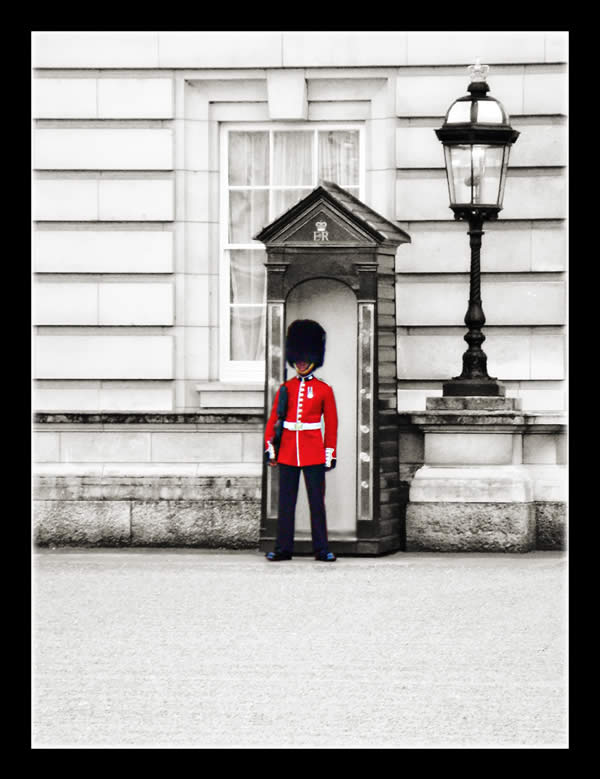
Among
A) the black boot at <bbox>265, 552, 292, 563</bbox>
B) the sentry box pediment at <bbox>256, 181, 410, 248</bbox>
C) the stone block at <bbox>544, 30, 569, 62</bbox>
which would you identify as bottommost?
the black boot at <bbox>265, 552, 292, 563</bbox>

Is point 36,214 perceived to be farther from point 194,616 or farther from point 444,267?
point 194,616

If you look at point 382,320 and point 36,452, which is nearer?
point 382,320

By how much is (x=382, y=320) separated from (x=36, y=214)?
2.88 metres

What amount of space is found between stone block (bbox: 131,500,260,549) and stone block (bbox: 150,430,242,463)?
37 centimetres

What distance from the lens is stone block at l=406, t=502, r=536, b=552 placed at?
13.3m

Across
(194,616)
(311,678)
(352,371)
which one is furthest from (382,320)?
(311,678)

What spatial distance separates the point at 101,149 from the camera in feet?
47.5

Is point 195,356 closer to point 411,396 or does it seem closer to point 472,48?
point 411,396

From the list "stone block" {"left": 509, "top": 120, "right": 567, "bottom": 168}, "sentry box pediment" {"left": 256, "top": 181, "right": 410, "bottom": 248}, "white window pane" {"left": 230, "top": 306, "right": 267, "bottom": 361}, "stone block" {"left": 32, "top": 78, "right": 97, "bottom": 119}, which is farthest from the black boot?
"stone block" {"left": 32, "top": 78, "right": 97, "bottom": 119}

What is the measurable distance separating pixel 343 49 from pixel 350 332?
2.28m

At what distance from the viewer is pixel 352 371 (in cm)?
1345

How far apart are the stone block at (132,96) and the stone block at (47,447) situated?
2353mm

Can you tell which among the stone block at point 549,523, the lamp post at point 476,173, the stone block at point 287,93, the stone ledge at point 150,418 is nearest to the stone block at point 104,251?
the stone ledge at point 150,418

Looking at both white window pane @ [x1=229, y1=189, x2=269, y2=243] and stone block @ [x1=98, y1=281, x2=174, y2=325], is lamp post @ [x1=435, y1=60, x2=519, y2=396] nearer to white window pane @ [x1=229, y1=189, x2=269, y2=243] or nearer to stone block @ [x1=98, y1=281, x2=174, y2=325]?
white window pane @ [x1=229, y1=189, x2=269, y2=243]
